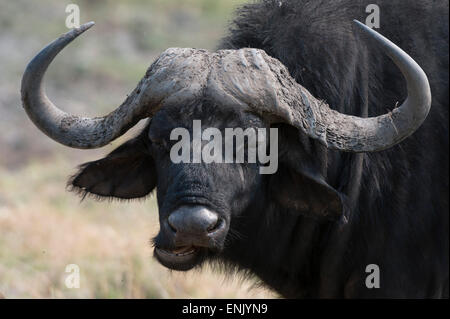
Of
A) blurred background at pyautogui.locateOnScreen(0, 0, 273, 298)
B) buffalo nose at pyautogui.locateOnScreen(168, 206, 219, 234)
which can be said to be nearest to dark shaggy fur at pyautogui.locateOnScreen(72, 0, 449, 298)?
buffalo nose at pyautogui.locateOnScreen(168, 206, 219, 234)

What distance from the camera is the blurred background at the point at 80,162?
6973 millimetres

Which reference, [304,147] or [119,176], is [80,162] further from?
[304,147]

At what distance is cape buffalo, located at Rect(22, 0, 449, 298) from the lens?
4.47m

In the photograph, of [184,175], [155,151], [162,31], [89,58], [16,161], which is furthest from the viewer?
[162,31]

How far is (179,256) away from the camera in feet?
14.8

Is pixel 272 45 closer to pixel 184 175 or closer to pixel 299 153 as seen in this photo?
pixel 299 153

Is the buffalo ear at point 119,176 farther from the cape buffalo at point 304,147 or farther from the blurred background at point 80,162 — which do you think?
the blurred background at point 80,162

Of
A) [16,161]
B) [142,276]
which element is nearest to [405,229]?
[142,276]

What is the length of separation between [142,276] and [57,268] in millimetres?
810

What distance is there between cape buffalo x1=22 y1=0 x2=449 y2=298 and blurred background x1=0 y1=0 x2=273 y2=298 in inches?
27.2

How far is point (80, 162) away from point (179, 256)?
742cm

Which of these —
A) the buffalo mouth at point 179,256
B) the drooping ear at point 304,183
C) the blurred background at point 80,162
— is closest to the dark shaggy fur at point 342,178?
the drooping ear at point 304,183

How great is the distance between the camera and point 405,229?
5445 millimetres

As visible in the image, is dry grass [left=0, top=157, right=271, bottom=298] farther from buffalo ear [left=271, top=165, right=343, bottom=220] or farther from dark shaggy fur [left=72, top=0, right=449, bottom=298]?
buffalo ear [left=271, top=165, right=343, bottom=220]
